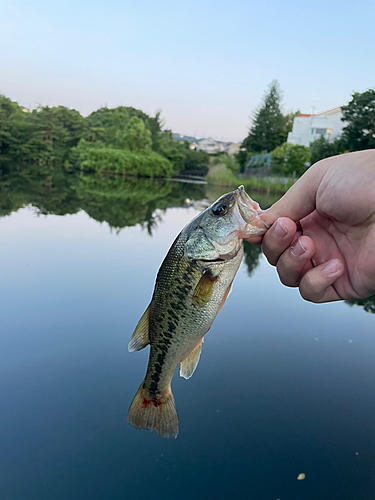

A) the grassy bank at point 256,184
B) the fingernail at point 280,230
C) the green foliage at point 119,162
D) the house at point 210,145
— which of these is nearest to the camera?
the fingernail at point 280,230

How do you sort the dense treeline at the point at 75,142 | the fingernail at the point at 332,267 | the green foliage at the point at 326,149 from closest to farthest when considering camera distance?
the fingernail at the point at 332,267 → the green foliage at the point at 326,149 → the dense treeline at the point at 75,142

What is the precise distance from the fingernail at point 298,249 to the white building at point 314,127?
59034 mm

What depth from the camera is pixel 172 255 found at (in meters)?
2.40

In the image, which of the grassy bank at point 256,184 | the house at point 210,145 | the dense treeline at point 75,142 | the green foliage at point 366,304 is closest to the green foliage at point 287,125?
the dense treeline at point 75,142

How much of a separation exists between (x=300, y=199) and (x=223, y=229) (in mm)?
636

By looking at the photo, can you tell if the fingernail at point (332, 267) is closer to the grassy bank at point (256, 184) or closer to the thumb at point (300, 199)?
the thumb at point (300, 199)

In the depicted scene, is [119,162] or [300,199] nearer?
[300,199]

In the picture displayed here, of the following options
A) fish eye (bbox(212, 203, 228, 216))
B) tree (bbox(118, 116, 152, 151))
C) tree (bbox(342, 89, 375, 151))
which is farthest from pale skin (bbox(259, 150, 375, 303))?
tree (bbox(118, 116, 152, 151))

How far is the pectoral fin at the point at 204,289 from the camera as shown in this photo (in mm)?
2324

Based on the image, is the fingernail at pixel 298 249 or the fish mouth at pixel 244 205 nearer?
the fish mouth at pixel 244 205

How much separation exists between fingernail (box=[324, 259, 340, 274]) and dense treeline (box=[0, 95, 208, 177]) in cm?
5398

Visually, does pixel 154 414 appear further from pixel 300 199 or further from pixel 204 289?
pixel 300 199

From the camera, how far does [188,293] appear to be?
237 cm

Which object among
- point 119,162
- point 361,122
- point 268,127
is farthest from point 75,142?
point 361,122
